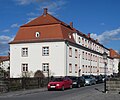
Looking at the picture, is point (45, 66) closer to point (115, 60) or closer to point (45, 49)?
point (45, 49)

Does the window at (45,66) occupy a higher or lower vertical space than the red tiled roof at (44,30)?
lower

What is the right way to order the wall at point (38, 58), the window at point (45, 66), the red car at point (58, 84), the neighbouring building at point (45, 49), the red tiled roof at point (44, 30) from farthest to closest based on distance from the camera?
the window at point (45, 66) → the red tiled roof at point (44, 30) → the neighbouring building at point (45, 49) → the wall at point (38, 58) → the red car at point (58, 84)

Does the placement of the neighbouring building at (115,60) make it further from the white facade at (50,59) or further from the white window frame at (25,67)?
the white window frame at (25,67)

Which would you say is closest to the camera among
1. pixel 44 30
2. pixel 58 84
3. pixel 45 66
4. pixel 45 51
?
pixel 58 84

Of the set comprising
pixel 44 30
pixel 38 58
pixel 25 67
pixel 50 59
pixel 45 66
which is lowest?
pixel 25 67

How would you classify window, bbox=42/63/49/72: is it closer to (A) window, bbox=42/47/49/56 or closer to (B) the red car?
(A) window, bbox=42/47/49/56

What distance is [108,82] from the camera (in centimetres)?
2430

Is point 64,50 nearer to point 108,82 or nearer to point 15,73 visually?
point 15,73

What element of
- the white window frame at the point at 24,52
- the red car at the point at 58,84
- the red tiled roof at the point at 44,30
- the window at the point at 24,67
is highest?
the red tiled roof at the point at 44,30

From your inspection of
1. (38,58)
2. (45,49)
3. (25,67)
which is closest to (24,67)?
(25,67)

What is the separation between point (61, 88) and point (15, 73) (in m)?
26.5

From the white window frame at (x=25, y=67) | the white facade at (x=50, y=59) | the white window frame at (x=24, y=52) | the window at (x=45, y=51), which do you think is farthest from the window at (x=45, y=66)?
the white window frame at (x=24, y=52)

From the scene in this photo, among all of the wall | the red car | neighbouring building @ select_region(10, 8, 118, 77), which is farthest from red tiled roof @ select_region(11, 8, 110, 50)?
the red car

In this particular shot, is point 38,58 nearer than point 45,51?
No
